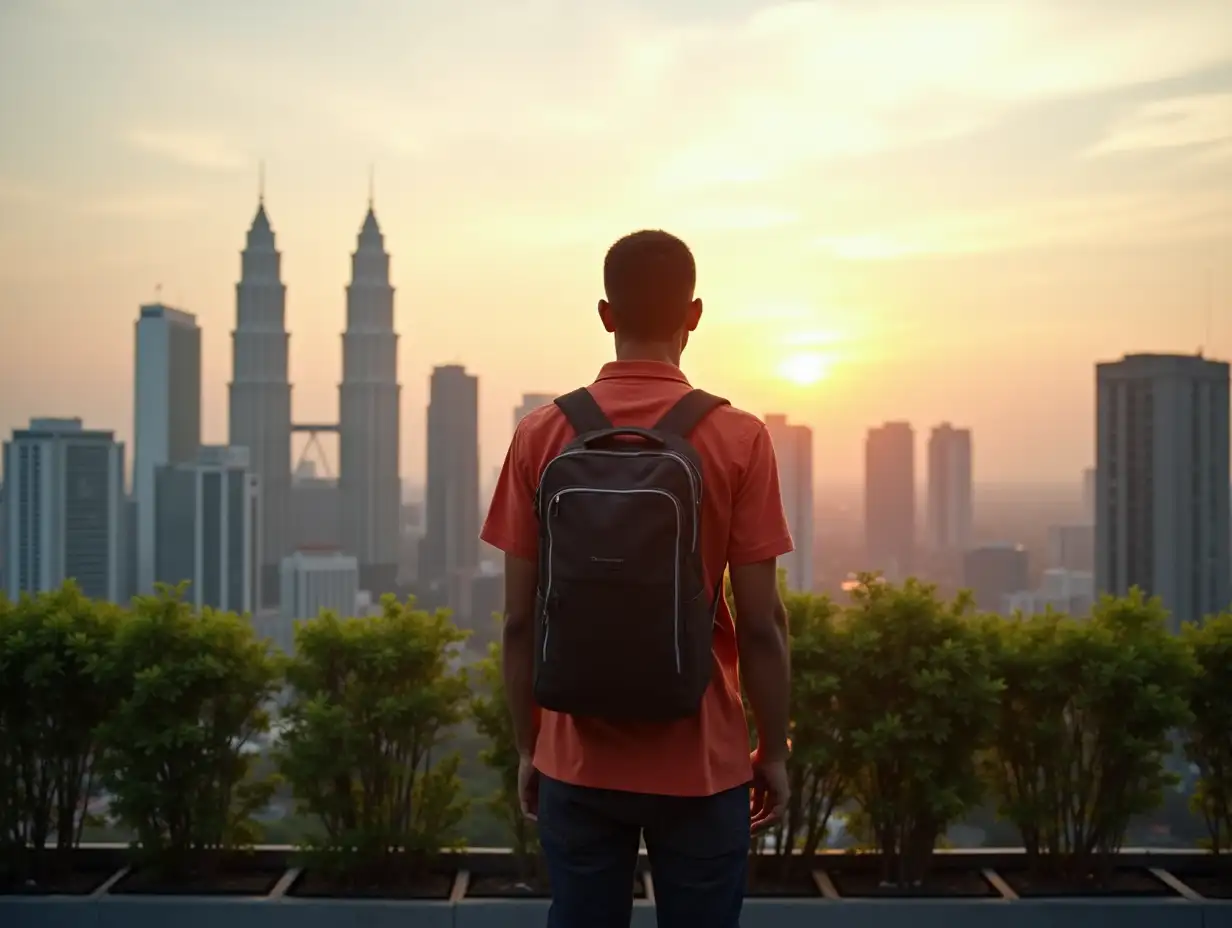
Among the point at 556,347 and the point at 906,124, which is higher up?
the point at 906,124

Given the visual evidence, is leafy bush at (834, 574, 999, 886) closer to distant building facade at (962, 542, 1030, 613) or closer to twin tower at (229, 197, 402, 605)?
distant building facade at (962, 542, 1030, 613)

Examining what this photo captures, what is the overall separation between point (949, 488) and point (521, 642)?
640 cm

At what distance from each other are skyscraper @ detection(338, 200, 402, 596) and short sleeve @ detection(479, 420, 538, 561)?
549 inches

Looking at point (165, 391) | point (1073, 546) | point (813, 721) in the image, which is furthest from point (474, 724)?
point (165, 391)

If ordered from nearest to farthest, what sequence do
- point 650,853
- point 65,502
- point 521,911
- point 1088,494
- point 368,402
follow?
point 650,853 < point 521,911 < point 1088,494 < point 65,502 < point 368,402

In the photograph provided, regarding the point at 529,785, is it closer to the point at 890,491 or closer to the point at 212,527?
the point at 890,491

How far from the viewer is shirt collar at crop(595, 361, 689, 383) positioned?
1396 mm

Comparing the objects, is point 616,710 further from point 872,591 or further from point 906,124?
point 906,124

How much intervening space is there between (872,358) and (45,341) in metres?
5.26

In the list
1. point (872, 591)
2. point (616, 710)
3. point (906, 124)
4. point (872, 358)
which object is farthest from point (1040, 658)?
point (872, 358)

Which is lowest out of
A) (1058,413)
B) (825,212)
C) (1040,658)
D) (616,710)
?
(1040,658)

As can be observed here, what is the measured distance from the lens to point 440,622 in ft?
10.1

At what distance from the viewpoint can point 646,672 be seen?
4.14ft

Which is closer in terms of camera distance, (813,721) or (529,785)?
(529,785)
